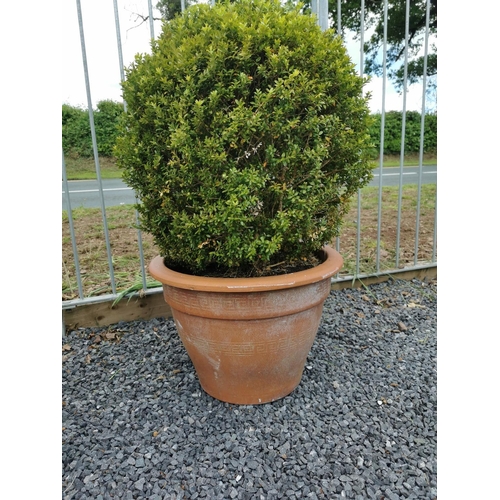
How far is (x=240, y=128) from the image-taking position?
1.36 metres

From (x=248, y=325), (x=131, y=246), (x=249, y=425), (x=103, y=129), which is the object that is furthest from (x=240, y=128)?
(x=103, y=129)

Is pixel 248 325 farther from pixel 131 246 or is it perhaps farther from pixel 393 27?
pixel 393 27

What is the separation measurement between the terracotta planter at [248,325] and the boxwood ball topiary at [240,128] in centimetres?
12

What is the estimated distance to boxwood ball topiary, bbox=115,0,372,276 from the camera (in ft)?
4.46

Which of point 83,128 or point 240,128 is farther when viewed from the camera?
point 83,128

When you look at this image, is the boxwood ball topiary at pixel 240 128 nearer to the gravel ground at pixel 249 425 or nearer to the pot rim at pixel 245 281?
the pot rim at pixel 245 281

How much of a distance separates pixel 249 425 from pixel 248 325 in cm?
42

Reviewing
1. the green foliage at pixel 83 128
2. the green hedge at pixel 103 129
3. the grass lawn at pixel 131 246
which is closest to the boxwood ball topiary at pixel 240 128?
the grass lawn at pixel 131 246

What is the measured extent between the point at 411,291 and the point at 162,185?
85.9 inches

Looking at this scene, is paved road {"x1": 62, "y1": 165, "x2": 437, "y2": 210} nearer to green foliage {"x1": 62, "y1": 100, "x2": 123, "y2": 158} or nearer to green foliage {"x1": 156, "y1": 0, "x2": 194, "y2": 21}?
green foliage {"x1": 62, "y1": 100, "x2": 123, "y2": 158}

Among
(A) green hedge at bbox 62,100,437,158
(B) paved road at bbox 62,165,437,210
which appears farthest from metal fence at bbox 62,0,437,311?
(B) paved road at bbox 62,165,437,210

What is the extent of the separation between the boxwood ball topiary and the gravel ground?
2.20ft

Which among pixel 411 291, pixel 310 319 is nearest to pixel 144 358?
pixel 310 319
